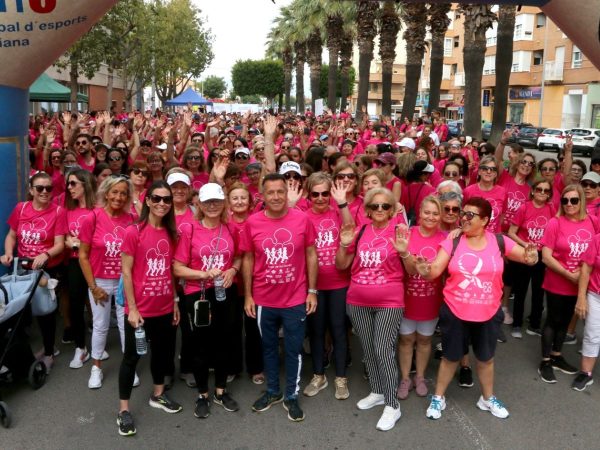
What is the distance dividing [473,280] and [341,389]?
144cm

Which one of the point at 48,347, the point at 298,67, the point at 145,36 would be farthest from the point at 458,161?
the point at 298,67

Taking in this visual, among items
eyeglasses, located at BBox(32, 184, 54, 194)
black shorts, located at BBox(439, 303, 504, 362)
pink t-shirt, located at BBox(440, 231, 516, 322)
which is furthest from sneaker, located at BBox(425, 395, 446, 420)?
eyeglasses, located at BBox(32, 184, 54, 194)

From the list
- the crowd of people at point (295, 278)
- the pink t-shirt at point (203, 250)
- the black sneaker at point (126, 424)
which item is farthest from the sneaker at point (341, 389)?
the black sneaker at point (126, 424)

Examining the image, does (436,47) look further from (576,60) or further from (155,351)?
(576,60)

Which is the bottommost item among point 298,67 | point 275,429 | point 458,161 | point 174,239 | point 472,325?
point 275,429

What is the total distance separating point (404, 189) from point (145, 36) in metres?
31.0

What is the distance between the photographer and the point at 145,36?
33.4 meters

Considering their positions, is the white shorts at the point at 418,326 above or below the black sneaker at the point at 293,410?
above

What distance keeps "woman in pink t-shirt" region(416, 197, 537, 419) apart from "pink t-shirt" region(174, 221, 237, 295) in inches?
56.2

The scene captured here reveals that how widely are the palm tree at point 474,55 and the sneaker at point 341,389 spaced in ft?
46.4

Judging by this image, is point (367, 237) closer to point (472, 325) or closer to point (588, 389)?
point (472, 325)

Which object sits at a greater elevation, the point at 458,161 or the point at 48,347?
the point at 458,161

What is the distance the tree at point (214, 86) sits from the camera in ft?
368

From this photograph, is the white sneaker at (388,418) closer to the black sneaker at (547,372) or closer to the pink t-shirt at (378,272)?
the pink t-shirt at (378,272)
